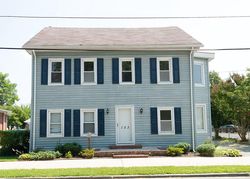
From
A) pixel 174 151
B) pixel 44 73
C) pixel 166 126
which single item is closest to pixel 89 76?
pixel 44 73

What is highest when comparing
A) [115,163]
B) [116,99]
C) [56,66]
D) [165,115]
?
Result: [56,66]

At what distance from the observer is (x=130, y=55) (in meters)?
20.7

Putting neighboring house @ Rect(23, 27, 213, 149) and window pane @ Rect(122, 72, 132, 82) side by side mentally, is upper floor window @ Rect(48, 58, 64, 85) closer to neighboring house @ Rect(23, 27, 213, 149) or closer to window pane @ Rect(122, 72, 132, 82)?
neighboring house @ Rect(23, 27, 213, 149)

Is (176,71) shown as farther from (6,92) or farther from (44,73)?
(6,92)

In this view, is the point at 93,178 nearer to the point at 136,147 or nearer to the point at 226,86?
the point at 136,147

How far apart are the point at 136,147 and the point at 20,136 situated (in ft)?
23.5

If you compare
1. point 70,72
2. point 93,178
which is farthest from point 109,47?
point 93,178

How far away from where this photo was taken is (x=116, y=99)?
2022 centimetres

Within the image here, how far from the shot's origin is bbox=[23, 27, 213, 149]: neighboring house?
19922mm

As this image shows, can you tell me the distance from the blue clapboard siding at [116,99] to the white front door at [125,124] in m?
Answer: 0.25

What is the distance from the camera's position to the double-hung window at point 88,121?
20047 mm

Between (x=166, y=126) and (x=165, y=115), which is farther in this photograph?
(x=165, y=115)

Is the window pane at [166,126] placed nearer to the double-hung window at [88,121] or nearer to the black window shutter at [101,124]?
the black window shutter at [101,124]

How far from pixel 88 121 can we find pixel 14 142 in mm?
4712
